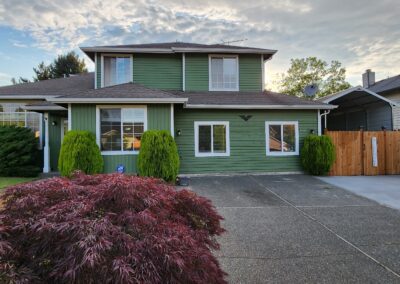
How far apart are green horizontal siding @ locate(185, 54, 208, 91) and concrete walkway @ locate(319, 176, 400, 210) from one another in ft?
22.0

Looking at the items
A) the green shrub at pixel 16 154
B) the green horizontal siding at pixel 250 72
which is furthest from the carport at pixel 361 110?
the green shrub at pixel 16 154

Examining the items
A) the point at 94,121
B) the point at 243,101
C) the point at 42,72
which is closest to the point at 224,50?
the point at 243,101

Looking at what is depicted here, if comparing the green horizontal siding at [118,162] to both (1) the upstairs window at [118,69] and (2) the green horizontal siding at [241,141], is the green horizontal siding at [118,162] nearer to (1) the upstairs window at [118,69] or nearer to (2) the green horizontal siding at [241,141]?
(2) the green horizontal siding at [241,141]

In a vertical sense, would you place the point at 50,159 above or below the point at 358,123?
below

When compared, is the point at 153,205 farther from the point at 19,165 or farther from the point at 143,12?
the point at 143,12

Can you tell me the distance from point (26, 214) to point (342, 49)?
22251 mm

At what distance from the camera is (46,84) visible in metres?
14.3

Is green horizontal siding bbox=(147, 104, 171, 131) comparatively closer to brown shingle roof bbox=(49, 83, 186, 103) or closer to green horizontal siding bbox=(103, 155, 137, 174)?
brown shingle roof bbox=(49, 83, 186, 103)

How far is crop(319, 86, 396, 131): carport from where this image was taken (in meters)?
12.8

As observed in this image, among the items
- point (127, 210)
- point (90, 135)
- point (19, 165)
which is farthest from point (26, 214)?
point (19, 165)

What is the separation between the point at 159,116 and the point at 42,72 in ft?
97.4

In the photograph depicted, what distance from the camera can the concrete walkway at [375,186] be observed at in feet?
23.6

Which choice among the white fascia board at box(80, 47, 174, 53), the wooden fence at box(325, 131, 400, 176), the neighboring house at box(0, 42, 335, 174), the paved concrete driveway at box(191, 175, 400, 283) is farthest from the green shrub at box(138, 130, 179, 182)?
the wooden fence at box(325, 131, 400, 176)

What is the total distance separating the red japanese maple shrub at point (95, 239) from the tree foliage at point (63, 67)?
33.0m
